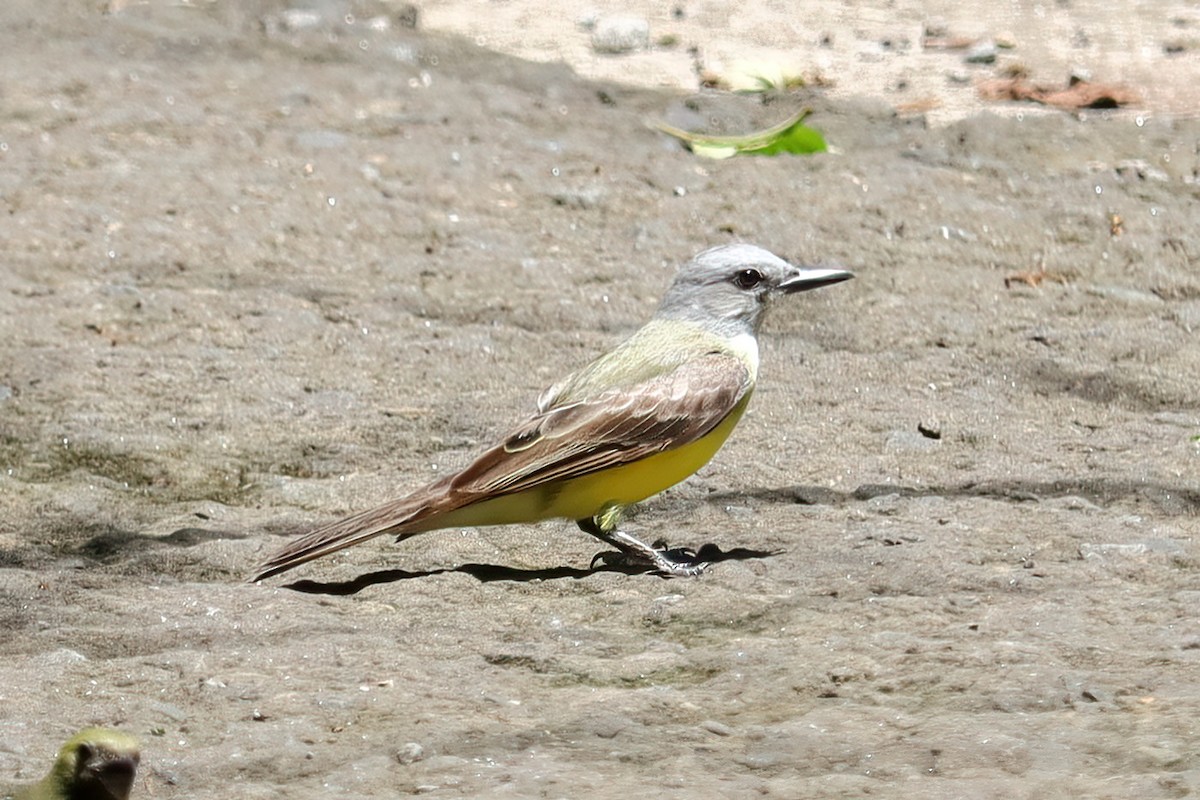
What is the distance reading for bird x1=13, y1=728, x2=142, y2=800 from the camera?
3.21 metres

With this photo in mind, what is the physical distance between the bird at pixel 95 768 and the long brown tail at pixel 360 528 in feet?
6.25

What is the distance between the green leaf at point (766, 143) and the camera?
367 inches

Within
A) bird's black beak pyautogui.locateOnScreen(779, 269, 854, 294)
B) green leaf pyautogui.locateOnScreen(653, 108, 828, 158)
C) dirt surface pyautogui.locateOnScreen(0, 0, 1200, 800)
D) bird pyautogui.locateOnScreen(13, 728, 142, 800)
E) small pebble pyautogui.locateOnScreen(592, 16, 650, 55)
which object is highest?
small pebble pyautogui.locateOnScreen(592, 16, 650, 55)

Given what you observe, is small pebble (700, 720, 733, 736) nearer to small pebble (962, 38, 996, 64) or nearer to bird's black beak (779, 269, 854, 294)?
bird's black beak (779, 269, 854, 294)

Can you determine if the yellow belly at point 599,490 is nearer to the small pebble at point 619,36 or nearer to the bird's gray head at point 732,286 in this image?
the bird's gray head at point 732,286

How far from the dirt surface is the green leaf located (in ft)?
0.63

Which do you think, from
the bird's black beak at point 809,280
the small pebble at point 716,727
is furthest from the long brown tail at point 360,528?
the bird's black beak at point 809,280

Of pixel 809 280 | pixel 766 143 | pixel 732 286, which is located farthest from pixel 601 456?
pixel 766 143

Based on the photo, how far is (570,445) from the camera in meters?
5.52

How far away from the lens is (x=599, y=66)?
10734mm

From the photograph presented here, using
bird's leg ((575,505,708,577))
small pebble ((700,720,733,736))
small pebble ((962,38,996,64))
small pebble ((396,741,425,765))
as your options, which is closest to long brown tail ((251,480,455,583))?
bird's leg ((575,505,708,577))

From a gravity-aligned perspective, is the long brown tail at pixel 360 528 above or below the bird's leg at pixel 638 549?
above

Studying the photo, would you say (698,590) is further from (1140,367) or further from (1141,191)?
(1141,191)

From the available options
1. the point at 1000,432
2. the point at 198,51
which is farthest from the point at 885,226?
the point at 198,51
